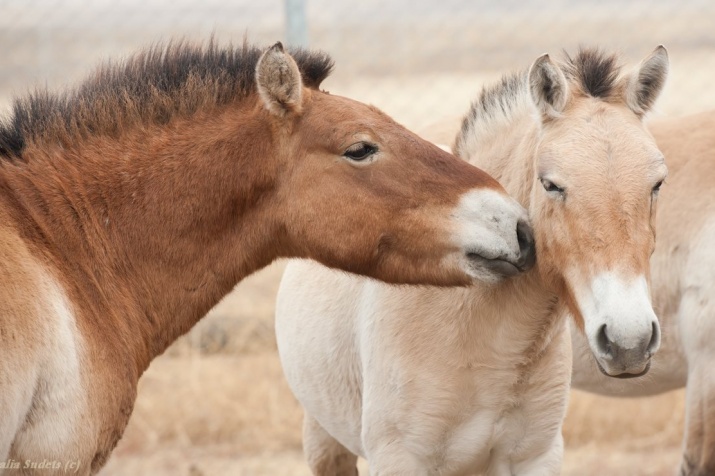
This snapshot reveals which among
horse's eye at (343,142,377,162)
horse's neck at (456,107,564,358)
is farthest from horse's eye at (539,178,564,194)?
horse's eye at (343,142,377,162)

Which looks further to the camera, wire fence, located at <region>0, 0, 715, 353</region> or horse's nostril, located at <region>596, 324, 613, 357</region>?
wire fence, located at <region>0, 0, 715, 353</region>

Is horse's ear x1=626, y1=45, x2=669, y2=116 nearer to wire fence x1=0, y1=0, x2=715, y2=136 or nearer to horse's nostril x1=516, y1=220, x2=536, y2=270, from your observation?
horse's nostril x1=516, y1=220, x2=536, y2=270

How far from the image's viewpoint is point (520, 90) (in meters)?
3.77

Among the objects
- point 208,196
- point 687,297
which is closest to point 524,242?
point 208,196

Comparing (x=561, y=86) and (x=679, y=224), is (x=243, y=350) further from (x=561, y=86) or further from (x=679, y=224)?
(x=561, y=86)

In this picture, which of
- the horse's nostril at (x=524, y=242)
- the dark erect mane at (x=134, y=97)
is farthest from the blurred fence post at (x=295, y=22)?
the horse's nostril at (x=524, y=242)

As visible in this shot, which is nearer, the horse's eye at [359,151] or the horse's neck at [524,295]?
the horse's eye at [359,151]

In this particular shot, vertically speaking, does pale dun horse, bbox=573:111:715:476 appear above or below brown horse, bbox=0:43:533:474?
below

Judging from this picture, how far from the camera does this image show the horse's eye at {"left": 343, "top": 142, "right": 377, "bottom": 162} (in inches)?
127

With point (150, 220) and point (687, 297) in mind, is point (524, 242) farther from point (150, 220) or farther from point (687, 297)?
point (687, 297)

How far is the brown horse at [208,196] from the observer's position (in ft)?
10.3

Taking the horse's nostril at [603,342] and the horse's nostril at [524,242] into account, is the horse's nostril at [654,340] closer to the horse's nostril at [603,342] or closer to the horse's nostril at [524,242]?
the horse's nostril at [603,342]

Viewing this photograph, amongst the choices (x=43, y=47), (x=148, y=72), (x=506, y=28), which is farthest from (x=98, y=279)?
(x=506, y=28)

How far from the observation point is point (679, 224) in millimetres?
4848
